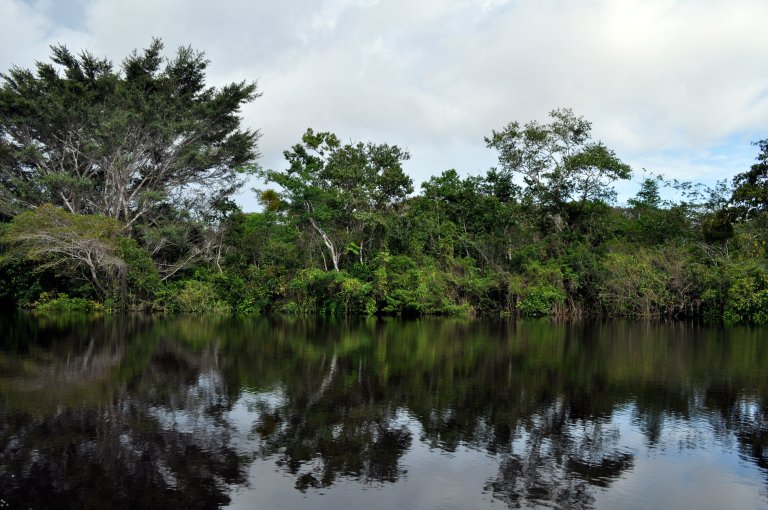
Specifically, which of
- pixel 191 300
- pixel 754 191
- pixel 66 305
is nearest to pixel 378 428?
pixel 754 191

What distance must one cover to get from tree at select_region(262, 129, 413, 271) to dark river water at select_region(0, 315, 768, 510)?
1683 cm

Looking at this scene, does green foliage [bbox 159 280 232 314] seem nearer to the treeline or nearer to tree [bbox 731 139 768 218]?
the treeline

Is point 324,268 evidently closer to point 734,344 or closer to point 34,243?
point 34,243

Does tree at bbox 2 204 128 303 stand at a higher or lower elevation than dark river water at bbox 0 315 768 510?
higher

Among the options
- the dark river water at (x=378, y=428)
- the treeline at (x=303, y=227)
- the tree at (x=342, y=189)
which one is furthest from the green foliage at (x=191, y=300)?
the dark river water at (x=378, y=428)

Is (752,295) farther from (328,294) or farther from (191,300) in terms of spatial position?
(191,300)

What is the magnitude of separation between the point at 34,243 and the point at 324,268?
15.2 m

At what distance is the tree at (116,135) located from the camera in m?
33.0

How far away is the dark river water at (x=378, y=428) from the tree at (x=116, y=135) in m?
19.6

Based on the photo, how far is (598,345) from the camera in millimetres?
19359

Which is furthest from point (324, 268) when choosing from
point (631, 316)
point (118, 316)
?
point (631, 316)

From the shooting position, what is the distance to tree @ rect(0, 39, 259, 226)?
1300 inches

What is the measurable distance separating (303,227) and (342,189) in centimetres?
321

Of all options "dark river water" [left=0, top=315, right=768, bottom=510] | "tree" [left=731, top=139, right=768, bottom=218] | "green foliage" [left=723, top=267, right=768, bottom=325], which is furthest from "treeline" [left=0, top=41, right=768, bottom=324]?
"dark river water" [left=0, top=315, right=768, bottom=510]
